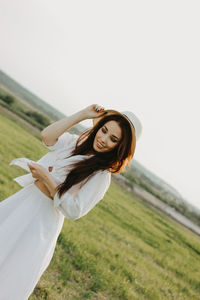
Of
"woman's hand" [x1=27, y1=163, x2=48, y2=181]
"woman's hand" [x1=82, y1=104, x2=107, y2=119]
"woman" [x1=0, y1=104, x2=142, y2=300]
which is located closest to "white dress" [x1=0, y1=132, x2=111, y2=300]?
"woman" [x1=0, y1=104, x2=142, y2=300]

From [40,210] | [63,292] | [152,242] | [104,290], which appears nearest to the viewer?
[40,210]

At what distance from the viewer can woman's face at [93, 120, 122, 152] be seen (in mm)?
2025

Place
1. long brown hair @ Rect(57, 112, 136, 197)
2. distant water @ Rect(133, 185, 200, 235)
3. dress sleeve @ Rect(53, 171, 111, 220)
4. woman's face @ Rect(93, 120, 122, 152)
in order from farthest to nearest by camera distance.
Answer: distant water @ Rect(133, 185, 200, 235) → woman's face @ Rect(93, 120, 122, 152) → long brown hair @ Rect(57, 112, 136, 197) → dress sleeve @ Rect(53, 171, 111, 220)

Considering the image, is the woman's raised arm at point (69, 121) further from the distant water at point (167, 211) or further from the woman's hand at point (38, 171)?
the distant water at point (167, 211)

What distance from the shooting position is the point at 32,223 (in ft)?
6.22

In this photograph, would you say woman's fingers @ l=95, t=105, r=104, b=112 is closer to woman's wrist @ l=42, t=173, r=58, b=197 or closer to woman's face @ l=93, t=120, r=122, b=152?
woman's face @ l=93, t=120, r=122, b=152

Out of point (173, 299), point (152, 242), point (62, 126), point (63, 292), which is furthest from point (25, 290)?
point (152, 242)

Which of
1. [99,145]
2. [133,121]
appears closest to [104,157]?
[99,145]

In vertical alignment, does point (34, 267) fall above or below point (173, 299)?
above

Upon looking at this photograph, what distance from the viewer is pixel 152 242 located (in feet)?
35.1

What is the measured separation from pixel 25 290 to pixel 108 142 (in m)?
1.40

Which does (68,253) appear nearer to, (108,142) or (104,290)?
(104,290)

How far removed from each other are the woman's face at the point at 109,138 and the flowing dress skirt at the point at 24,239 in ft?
2.09

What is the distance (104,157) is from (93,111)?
0.43 m
